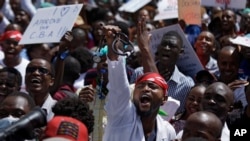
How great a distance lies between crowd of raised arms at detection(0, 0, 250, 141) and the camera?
466 centimetres

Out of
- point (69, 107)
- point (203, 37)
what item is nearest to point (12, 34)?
point (203, 37)

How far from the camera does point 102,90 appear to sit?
20.3 ft

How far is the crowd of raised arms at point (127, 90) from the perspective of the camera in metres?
4.66

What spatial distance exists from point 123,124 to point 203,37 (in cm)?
345

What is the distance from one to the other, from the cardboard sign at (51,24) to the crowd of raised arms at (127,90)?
54 mm

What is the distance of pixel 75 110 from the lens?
4.60 m

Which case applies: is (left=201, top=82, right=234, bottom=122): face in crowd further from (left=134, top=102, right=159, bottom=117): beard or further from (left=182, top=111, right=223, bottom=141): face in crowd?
(left=182, top=111, right=223, bottom=141): face in crowd

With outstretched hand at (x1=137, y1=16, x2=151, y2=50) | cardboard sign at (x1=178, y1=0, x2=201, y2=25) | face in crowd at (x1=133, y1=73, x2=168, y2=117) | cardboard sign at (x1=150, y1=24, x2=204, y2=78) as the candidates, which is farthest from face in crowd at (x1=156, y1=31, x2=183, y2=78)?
face in crowd at (x1=133, y1=73, x2=168, y2=117)

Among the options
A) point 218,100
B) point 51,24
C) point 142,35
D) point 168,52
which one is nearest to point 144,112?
point 218,100

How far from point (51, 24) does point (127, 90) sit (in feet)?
8.76

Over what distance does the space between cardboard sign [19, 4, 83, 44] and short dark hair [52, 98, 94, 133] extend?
2607 mm

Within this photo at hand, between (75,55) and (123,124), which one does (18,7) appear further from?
(123,124)

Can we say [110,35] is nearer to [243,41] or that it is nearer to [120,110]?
[120,110]

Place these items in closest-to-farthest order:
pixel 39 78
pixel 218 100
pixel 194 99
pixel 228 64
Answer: pixel 218 100 < pixel 194 99 < pixel 39 78 < pixel 228 64
